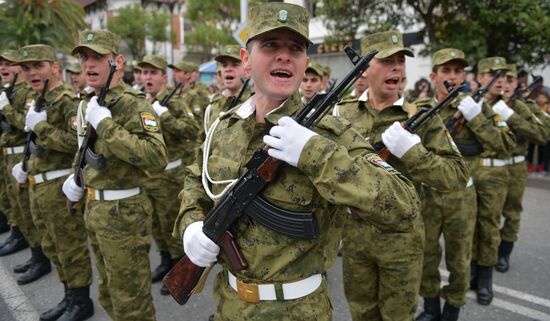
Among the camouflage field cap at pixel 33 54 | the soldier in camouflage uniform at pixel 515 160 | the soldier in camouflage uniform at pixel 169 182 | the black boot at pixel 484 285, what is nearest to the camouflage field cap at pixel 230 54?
the soldier in camouflage uniform at pixel 169 182

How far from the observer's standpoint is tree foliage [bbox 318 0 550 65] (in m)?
7.29

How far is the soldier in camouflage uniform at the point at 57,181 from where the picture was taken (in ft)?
12.0

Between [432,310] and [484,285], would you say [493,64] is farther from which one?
[432,310]

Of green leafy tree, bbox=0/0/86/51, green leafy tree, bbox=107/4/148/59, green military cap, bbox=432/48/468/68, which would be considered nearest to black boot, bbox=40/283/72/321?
green military cap, bbox=432/48/468/68

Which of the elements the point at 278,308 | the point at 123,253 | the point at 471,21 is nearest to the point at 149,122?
the point at 123,253

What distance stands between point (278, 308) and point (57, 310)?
294 cm

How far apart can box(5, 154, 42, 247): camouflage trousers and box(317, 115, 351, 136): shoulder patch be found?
4285mm

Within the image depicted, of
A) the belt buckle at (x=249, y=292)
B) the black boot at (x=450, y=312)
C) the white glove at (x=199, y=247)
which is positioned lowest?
the black boot at (x=450, y=312)

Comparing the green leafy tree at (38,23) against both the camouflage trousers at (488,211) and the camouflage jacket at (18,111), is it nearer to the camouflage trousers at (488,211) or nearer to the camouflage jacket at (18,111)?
the camouflage jacket at (18,111)

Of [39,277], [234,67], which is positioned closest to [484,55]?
[234,67]

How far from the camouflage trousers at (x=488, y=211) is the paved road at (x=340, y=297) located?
1.45ft

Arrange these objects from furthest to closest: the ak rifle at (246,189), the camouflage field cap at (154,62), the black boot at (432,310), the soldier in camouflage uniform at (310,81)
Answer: the camouflage field cap at (154,62) → the soldier in camouflage uniform at (310,81) → the black boot at (432,310) → the ak rifle at (246,189)

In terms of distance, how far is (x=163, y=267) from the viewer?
4707 mm

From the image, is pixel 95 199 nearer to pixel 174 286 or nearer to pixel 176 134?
pixel 174 286
